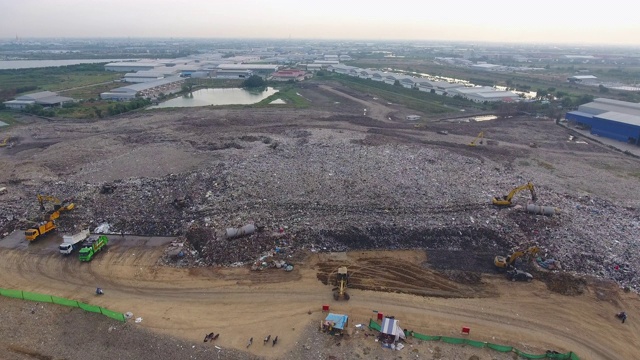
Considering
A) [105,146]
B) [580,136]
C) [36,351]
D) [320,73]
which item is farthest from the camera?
[320,73]

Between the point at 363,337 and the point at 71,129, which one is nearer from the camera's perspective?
the point at 363,337

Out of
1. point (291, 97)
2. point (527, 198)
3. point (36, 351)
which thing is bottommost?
point (36, 351)

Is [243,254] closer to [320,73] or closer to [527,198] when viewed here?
[527,198]

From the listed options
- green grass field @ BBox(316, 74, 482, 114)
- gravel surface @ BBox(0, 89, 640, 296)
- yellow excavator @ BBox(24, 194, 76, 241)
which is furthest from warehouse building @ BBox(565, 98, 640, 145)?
yellow excavator @ BBox(24, 194, 76, 241)

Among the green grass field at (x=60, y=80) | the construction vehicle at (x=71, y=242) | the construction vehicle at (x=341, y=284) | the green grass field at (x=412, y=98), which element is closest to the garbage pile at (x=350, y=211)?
the construction vehicle at (x=71, y=242)

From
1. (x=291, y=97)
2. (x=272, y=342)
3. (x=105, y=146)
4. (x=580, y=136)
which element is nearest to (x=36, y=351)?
(x=272, y=342)

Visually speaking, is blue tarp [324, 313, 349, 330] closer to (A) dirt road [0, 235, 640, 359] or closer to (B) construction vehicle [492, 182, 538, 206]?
(A) dirt road [0, 235, 640, 359]
